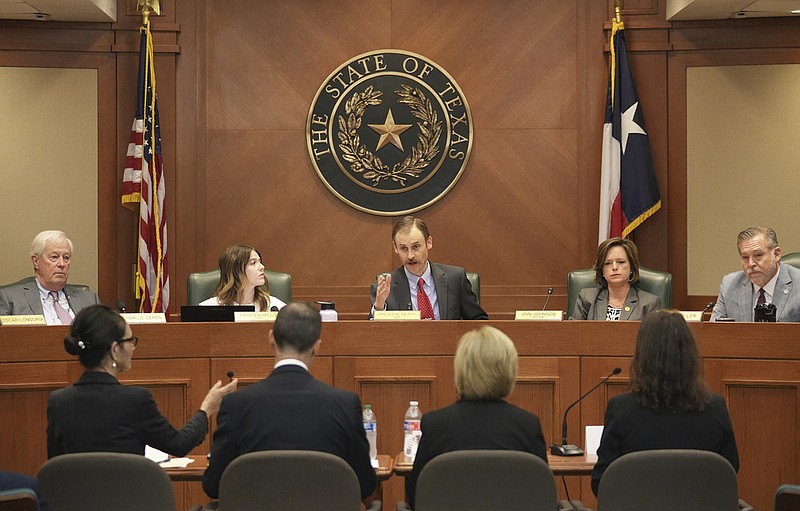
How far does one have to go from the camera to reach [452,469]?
294cm

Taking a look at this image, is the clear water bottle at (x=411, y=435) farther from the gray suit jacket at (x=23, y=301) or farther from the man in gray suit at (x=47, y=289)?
the man in gray suit at (x=47, y=289)

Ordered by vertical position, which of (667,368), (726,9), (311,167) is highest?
(726,9)

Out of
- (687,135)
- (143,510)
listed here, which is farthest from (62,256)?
(687,135)

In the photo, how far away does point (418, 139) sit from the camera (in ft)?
24.2

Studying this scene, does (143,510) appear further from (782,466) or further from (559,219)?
(559,219)

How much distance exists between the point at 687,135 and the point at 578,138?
80 centimetres

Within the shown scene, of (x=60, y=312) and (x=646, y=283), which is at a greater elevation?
(x=646, y=283)

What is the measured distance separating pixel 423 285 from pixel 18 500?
3.35 meters

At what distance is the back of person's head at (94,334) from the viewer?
11.5 feet

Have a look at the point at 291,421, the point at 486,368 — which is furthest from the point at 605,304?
the point at 291,421

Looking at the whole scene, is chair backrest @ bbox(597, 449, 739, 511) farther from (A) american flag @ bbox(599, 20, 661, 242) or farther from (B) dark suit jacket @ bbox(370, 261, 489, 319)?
(A) american flag @ bbox(599, 20, 661, 242)

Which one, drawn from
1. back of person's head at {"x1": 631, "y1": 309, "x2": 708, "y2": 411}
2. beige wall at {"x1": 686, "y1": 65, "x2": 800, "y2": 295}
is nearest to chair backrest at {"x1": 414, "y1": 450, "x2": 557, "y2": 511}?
back of person's head at {"x1": 631, "y1": 309, "x2": 708, "y2": 411}

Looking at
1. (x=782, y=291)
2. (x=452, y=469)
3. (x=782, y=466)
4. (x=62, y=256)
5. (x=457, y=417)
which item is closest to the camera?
(x=452, y=469)

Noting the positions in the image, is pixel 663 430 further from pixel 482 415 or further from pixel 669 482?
pixel 482 415
